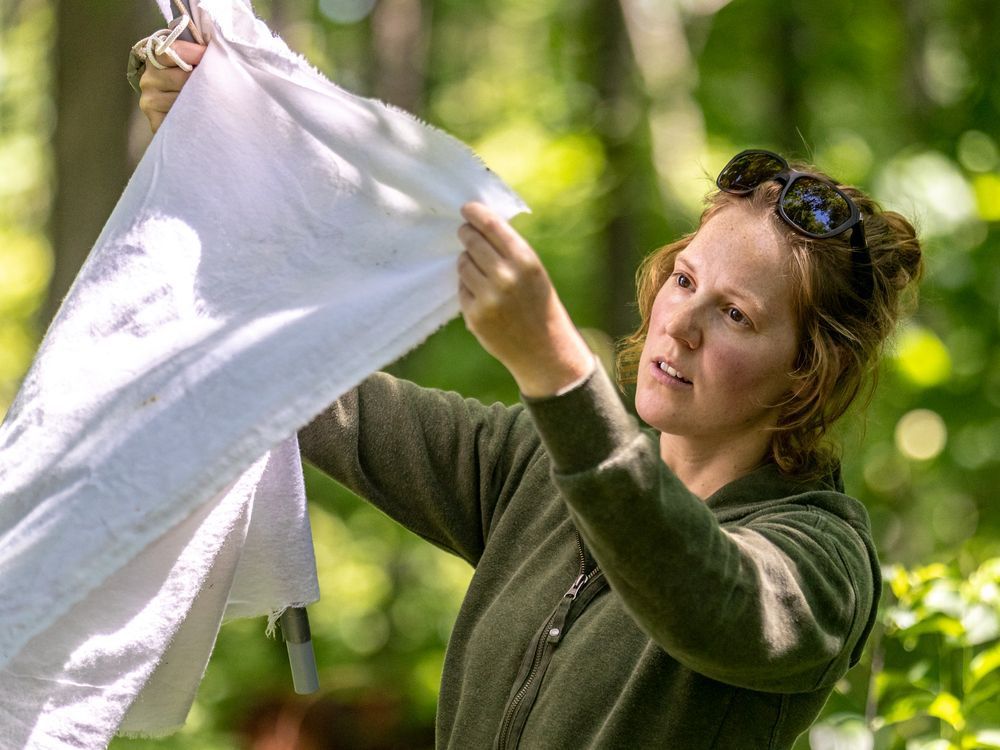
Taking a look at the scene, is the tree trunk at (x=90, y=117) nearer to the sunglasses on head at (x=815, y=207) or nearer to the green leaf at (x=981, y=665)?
the sunglasses on head at (x=815, y=207)

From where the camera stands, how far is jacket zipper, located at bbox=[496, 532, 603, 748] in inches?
58.7

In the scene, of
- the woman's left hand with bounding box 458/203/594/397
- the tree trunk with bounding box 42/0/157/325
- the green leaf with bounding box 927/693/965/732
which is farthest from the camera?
the tree trunk with bounding box 42/0/157/325

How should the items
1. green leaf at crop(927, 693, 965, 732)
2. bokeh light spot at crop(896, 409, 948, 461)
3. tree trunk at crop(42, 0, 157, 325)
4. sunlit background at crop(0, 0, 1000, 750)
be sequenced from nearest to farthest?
green leaf at crop(927, 693, 965, 732) < sunlit background at crop(0, 0, 1000, 750) < tree trunk at crop(42, 0, 157, 325) < bokeh light spot at crop(896, 409, 948, 461)

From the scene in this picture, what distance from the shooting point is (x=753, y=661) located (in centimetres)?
120

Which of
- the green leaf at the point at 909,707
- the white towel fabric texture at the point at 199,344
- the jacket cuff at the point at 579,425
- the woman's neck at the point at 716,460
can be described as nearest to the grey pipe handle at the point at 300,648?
the white towel fabric texture at the point at 199,344

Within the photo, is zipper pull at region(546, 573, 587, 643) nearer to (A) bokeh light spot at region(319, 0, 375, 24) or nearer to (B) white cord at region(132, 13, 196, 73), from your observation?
(B) white cord at region(132, 13, 196, 73)

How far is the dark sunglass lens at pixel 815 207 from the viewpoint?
1.53 m

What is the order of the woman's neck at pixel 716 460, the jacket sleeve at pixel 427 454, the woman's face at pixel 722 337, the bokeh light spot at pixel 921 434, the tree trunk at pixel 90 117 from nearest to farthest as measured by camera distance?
the woman's face at pixel 722 337 < the woman's neck at pixel 716 460 < the jacket sleeve at pixel 427 454 < the tree trunk at pixel 90 117 < the bokeh light spot at pixel 921 434

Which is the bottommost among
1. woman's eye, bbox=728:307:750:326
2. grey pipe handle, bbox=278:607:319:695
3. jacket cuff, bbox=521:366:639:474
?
grey pipe handle, bbox=278:607:319:695

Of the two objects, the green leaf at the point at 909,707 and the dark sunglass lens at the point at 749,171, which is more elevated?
the dark sunglass lens at the point at 749,171

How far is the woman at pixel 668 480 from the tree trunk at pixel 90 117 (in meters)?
1.47

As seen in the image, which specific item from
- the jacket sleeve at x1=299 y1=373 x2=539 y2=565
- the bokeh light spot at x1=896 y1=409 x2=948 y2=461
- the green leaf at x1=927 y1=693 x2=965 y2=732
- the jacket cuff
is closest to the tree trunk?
the jacket sleeve at x1=299 y1=373 x2=539 y2=565

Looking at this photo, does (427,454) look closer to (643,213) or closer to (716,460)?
(716,460)

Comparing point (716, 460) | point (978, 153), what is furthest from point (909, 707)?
point (978, 153)
